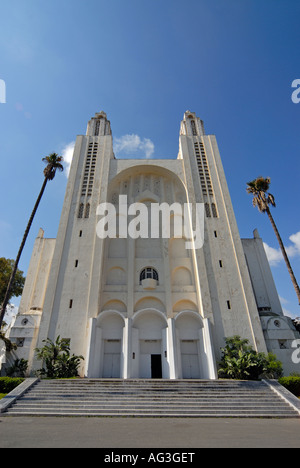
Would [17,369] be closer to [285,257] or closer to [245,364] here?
[245,364]

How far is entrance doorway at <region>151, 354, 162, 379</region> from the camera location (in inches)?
717

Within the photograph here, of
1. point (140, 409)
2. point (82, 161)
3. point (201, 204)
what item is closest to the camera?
point (140, 409)

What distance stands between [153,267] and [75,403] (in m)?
11.8

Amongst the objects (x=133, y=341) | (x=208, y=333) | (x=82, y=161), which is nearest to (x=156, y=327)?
(x=133, y=341)

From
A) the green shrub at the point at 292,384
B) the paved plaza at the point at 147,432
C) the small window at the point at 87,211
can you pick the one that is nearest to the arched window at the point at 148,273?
the small window at the point at 87,211

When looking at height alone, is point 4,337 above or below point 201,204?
below

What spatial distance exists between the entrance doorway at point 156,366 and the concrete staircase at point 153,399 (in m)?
4.25

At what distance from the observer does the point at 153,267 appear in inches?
859

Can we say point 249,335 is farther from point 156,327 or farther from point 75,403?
point 75,403

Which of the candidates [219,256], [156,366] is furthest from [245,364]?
[219,256]

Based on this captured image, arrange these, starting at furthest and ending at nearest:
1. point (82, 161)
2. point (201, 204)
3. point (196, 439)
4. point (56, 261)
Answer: point (82, 161) < point (201, 204) < point (56, 261) < point (196, 439)

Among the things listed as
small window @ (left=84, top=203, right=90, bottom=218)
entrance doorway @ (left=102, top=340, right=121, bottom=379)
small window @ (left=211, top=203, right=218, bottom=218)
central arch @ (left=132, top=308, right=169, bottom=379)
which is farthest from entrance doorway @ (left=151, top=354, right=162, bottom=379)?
small window @ (left=84, top=203, right=90, bottom=218)

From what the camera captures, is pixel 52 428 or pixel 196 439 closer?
pixel 196 439

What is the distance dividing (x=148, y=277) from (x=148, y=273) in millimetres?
373
